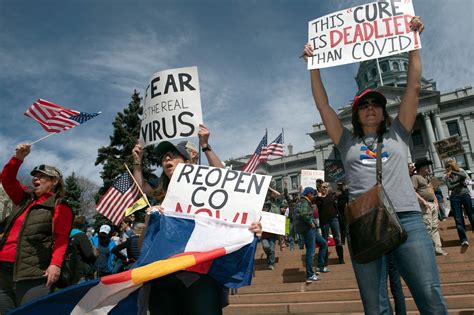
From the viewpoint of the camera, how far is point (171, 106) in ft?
13.8

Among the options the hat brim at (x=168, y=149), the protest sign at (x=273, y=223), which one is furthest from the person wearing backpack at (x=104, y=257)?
the hat brim at (x=168, y=149)

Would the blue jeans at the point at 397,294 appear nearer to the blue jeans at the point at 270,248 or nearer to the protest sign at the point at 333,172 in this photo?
the blue jeans at the point at 270,248

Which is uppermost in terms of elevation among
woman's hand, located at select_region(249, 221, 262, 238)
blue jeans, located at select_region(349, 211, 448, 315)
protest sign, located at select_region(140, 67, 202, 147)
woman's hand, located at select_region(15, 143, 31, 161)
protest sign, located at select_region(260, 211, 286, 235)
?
protest sign, located at select_region(140, 67, 202, 147)

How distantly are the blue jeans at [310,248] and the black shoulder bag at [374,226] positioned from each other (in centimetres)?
488

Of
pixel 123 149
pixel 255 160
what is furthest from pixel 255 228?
pixel 123 149

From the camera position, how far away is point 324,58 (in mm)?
3598

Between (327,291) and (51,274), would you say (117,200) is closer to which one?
(327,291)

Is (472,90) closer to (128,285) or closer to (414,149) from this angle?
(414,149)

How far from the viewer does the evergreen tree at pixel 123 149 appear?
99.9 feet

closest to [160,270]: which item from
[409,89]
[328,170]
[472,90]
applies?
[409,89]

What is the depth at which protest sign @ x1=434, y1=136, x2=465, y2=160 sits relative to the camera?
1310cm

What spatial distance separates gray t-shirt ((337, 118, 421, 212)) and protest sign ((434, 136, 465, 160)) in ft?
40.1

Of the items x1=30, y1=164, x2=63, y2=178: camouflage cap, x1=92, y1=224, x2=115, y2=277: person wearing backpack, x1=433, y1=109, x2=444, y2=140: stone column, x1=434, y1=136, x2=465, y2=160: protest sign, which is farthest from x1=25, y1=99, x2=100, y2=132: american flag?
x1=433, y1=109, x2=444, y2=140: stone column

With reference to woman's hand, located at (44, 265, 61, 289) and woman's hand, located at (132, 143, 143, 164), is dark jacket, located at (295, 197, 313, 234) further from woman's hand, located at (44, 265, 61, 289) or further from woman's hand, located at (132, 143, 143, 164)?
woman's hand, located at (44, 265, 61, 289)
